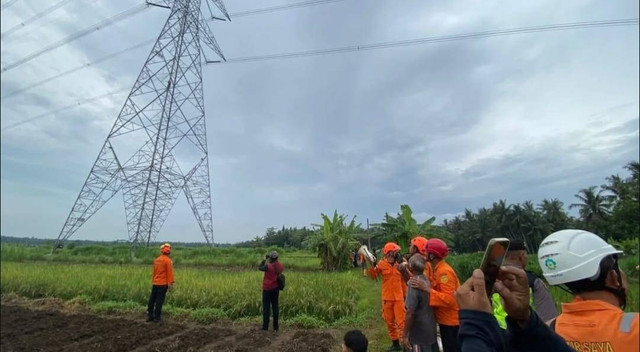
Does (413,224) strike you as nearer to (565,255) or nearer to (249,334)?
(249,334)

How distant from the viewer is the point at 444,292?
3.85 metres

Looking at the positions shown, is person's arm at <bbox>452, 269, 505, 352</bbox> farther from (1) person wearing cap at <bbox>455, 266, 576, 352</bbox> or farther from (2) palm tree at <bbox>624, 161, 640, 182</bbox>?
(2) palm tree at <bbox>624, 161, 640, 182</bbox>

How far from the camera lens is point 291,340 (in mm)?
6863

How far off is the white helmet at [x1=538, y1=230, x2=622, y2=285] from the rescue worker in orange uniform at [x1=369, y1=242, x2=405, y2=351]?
4.28 meters

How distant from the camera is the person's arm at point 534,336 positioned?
1344 mm

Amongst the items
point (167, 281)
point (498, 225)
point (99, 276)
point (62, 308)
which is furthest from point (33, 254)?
point (498, 225)

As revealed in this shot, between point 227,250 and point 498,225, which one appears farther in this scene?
point 498,225

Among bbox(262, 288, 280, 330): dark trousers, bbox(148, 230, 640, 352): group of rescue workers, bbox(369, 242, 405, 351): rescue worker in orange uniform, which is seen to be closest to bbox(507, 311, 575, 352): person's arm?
bbox(148, 230, 640, 352): group of rescue workers

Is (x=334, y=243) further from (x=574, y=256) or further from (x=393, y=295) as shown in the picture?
(x=574, y=256)

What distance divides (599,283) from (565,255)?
19 centimetres

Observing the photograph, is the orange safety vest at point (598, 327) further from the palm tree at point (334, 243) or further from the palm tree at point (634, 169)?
the palm tree at point (634, 169)

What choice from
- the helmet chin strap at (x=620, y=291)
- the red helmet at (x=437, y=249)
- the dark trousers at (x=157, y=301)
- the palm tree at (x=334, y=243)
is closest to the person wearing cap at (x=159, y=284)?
the dark trousers at (x=157, y=301)

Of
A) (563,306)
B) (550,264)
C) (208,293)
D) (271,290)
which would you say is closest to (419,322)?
(563,306)

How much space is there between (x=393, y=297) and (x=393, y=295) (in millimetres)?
33
